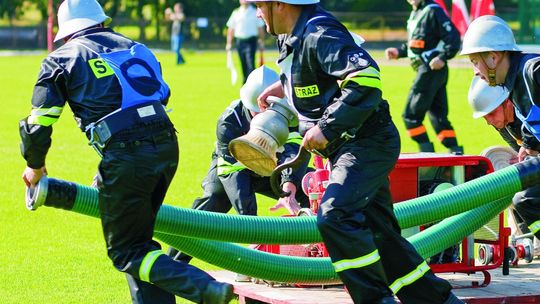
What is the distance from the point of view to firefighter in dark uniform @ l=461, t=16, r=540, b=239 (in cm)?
709

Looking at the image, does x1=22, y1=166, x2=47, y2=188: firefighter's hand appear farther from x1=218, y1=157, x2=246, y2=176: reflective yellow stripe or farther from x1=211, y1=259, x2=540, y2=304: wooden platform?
x1=218, y1=157, x2=246, y2=176: reflective yellow stripe

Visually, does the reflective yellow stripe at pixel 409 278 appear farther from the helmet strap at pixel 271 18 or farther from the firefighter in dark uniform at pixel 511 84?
the helmet strap at pixel 271 18

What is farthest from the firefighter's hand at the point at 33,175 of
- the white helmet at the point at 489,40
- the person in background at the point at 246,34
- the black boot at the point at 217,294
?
the person in background at the point at 246,34

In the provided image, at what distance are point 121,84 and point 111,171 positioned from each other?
18.6 inches

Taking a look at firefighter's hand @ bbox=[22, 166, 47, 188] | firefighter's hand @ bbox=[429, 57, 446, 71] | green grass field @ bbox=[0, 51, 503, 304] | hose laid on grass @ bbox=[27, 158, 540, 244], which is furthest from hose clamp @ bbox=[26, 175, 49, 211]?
firefighter's hand @ bbox=[429, 57, 446, 71]

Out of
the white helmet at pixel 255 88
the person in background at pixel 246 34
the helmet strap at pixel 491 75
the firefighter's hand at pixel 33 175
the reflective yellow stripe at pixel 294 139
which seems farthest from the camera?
the person in background at pixel 246 34

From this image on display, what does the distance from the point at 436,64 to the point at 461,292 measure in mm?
6779

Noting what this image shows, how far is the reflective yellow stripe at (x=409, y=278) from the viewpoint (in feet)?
22.1

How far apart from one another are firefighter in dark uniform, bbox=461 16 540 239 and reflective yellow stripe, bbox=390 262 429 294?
43.8 inches

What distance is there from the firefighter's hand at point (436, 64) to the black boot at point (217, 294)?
790 centimetres

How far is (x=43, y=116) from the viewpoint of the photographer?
6.48 meters

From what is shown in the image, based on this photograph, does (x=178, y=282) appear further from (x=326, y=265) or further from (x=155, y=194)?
(x=326, y=265)

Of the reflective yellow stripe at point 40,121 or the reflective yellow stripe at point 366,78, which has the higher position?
the reflective yellow stripe at point 366,78

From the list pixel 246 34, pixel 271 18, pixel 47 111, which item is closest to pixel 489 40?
pixel 271 18
